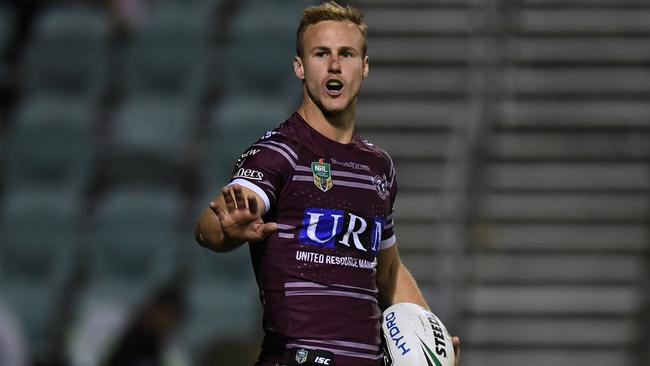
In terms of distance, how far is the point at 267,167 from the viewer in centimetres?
368

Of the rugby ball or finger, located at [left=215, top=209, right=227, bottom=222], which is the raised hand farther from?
the rugby ball

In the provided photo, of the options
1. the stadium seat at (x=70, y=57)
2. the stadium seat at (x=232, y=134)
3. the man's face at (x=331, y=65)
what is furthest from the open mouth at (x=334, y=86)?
the stadium seat at (x=70, y=57)

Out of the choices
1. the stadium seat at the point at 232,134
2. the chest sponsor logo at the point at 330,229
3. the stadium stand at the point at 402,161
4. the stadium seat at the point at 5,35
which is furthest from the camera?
the stadium seat at the point at 5,35

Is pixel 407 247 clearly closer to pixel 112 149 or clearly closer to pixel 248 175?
pixel 112 149

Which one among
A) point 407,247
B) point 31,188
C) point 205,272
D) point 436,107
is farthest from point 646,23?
point 31,188

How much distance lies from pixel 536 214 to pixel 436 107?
1204 mm

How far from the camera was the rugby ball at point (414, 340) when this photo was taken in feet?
12.7

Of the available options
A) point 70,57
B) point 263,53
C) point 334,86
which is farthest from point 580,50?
point 334,86

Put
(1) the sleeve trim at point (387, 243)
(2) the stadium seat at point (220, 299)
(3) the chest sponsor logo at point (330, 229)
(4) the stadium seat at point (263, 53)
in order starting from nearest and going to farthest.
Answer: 1. (3) the chest sponsor logo at point (330, 229)
2. (1) the sleeve trim at point (387, 243)
3. (2) the stadium seat at point (220, 299)
4. (4) the stadium seat at point (263, 53)

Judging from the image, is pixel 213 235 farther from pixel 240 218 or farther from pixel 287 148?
pixel 287 148

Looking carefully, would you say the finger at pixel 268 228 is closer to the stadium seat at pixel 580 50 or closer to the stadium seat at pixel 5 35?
the stadium seat at pixel 580 50

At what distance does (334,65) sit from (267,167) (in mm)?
358

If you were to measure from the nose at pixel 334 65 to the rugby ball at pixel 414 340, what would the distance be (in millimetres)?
781

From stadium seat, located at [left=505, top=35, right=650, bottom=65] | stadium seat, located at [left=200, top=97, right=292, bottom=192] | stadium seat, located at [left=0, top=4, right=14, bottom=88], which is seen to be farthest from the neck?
stadium seat, located at [left=0, top=4, right=14, bottom=88]
